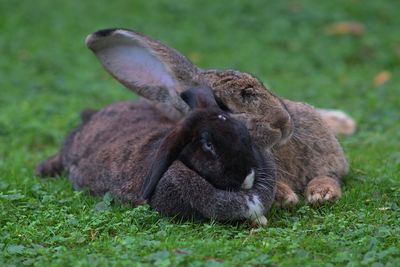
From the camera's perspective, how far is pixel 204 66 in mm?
12469

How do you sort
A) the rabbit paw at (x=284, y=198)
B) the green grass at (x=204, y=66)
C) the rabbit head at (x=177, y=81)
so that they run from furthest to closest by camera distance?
the rabbit paw at (x=284, y=198) → the rabbit head at (x=177, y=81) → the green grass at (x=204, y=66)

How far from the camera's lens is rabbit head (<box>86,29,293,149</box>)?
537 centimetres

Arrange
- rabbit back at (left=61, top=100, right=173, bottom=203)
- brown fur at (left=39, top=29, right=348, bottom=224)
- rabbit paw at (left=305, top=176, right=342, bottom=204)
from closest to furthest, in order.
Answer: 1. brown fur at (left=39, top=29, right=348, bottom=224)
2. rabbit paw at (left=305, top=176, right=342, bottom=204)
3. rabbit back at (left=61, top=100, right=173, bottom=203)

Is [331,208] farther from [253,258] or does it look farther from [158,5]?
[158,5]

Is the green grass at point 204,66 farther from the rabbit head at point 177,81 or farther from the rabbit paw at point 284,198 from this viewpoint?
the rabbit head at point 177,81

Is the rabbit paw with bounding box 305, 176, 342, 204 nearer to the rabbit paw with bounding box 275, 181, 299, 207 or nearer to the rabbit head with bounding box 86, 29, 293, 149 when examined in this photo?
the rabbit paw with bounding box 275, 181, 299, 207

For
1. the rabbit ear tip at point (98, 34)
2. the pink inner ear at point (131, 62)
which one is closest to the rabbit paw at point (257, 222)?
the pink inner ear at point (131, 62)

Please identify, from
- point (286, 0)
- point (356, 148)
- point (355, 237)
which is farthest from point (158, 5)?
point (355, 237)

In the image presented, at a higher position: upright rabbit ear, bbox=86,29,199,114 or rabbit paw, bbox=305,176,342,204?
upright rabbit ear, bbox=86,29,199,114

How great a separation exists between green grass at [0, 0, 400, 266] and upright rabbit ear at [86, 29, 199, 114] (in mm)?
986

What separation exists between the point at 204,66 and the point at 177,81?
20.5 ft

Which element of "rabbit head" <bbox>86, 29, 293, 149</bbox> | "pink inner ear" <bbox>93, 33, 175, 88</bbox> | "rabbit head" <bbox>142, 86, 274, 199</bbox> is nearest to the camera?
"rabbit head" <bbox>142, 86, 274, 199</bbox>

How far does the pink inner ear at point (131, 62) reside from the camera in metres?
6.44

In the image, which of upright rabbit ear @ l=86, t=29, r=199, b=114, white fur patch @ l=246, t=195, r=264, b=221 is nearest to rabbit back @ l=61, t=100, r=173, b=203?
upright rabbit ear @ l=86, t=29, r=199, b=114
